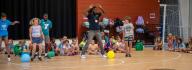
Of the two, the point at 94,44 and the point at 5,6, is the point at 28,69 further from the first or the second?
the point at 5,6

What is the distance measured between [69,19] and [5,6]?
11.4 ft

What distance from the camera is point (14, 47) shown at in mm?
18734

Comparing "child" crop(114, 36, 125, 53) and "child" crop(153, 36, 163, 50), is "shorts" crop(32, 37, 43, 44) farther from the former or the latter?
"child" crop(153, 36, 163, 50)

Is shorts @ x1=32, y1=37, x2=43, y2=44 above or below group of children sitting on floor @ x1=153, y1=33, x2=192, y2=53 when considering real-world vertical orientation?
above

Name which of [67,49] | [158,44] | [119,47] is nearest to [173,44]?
[158,44]

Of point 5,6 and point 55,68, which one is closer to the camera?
point 55,68

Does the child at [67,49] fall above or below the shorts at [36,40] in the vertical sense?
below

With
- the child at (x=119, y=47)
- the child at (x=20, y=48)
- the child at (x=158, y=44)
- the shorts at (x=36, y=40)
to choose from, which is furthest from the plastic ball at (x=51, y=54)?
the child at (x=158, y=44)

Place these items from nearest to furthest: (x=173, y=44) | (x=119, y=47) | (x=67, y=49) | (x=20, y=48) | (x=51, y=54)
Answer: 1. (x=51, y=54)
2. (x=67, y=49)
3. (x=20, y=48)
4. (x=119, y=47)
5. (x=173, y=44)

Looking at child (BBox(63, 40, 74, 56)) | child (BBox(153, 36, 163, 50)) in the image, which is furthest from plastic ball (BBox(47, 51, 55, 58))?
child (BBox(153, 36, 163, 50))

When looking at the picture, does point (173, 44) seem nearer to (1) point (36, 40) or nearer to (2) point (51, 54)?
(2) point (51, 54)

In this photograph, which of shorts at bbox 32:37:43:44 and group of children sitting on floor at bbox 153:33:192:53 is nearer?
shorts at bbox 32:37:43:44

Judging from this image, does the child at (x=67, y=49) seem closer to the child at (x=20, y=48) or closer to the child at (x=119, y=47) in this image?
the child at (x=20, y=48)

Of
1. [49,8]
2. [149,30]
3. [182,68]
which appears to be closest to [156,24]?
[149,30]
